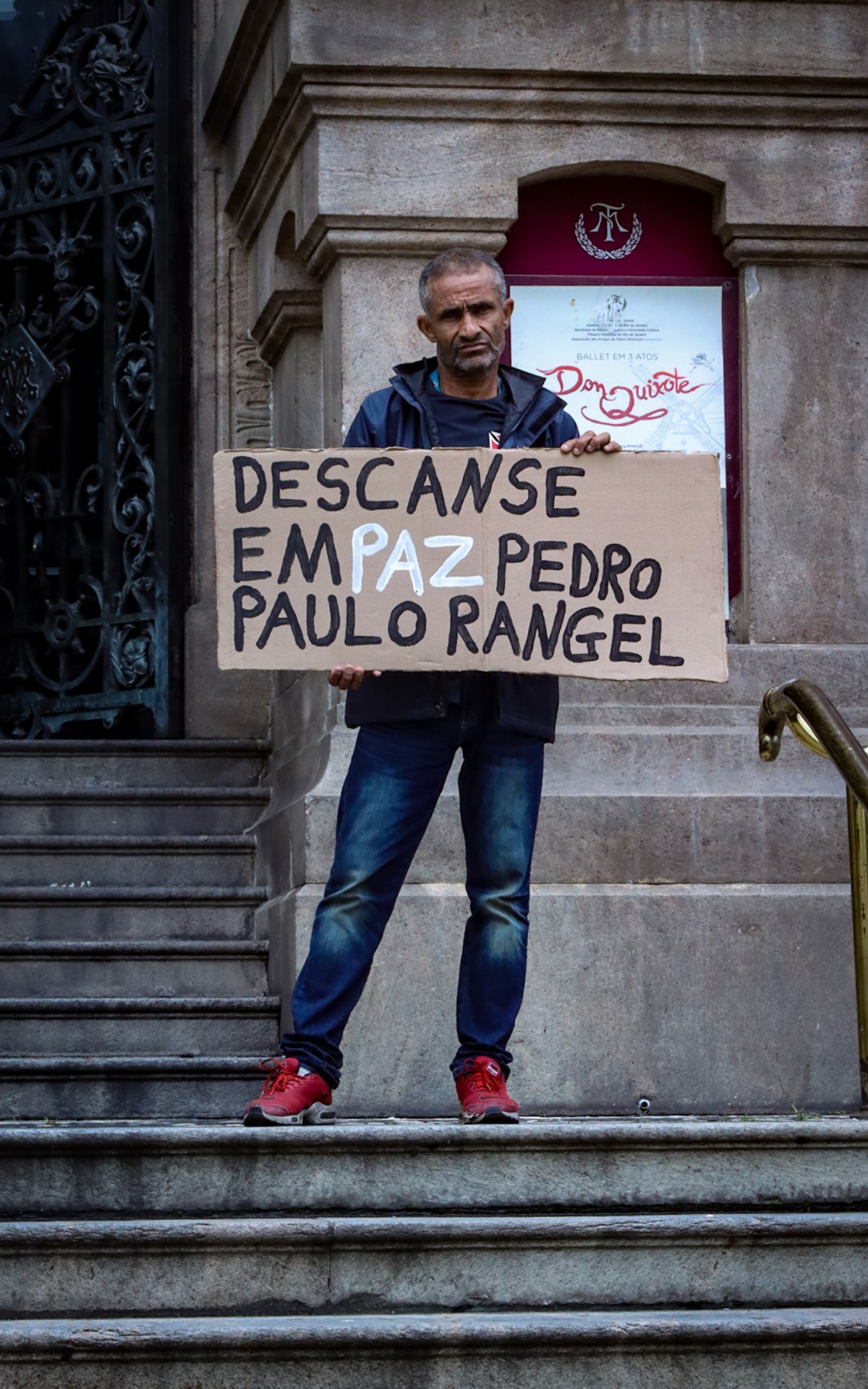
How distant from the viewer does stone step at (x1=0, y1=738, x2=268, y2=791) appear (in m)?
8.94

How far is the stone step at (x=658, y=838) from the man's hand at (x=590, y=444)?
1.88 meters

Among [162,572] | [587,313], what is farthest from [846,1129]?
[162,572]

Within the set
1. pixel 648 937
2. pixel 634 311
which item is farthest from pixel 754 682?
pixel 634 311

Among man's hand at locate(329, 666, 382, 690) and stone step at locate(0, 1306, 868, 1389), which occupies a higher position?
man's hand at locate(329, 666, 382, 690)

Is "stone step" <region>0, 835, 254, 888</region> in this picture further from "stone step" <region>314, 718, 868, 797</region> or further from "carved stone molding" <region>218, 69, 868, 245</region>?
"carved stone molding" <region>218, 69, 868, 245</region>

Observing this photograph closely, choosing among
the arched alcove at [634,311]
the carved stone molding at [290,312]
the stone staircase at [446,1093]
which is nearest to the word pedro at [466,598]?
the stone staircase at [446,1093]

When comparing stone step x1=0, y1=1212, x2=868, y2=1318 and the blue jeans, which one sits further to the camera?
the blue jeans

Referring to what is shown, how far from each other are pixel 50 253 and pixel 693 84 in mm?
3167

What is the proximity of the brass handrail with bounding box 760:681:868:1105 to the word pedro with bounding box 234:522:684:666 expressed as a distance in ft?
1.28

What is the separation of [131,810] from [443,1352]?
458 cm

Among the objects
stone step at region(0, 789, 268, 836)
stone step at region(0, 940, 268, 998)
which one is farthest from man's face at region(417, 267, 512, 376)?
stone step at region(0, 789, 268, 836)

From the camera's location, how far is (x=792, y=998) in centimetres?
732

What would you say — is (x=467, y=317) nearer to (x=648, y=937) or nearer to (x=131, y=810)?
(x=648, y=937)

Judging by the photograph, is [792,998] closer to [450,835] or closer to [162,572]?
[450,835]
